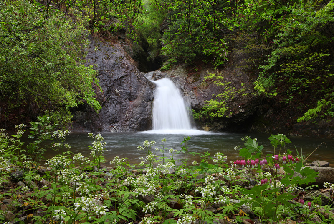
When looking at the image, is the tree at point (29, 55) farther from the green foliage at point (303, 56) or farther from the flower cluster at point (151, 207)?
the green foliage at point (303, 56)

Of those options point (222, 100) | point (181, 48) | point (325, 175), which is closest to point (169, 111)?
point (222, 100)

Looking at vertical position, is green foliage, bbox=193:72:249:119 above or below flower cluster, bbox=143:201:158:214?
above

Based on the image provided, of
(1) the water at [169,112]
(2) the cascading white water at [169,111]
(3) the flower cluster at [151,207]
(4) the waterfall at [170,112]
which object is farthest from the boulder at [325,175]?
(2) the cascading white water at [169,111]

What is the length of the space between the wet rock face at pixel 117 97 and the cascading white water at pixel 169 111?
2.12ft

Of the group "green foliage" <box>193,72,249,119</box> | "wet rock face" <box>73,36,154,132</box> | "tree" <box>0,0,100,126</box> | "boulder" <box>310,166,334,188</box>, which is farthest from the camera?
"green foliage" <box>193,72,249,119</box>

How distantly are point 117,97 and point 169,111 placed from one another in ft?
14.6

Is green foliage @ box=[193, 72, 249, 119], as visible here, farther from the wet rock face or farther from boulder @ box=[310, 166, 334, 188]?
boulder @ box=[310, 166, 334, 188]

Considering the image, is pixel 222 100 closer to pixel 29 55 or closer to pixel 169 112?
pixel 169 112

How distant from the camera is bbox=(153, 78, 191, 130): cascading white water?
15.6 meters

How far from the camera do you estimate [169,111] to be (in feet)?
52.6

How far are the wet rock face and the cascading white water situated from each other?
65 cm

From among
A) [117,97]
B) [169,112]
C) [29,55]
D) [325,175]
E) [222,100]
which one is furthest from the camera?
[169,112]

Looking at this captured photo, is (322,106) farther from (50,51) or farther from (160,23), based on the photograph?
(160,23)

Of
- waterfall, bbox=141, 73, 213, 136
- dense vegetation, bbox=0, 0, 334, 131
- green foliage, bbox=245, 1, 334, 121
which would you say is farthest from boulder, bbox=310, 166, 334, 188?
waterfall, bbox=141, 73, 213, 136
